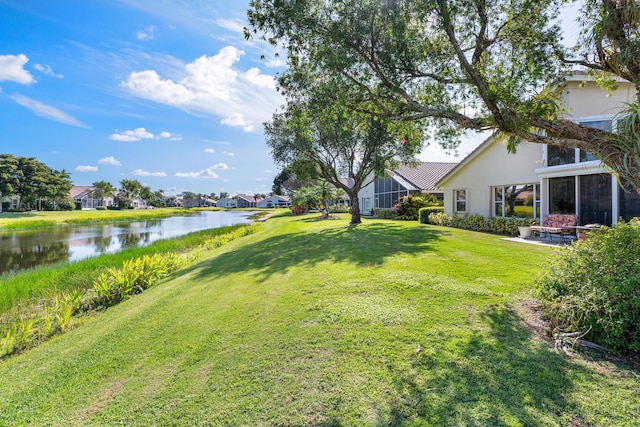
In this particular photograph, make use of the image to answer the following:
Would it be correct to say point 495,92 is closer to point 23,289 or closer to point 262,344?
point 262,344

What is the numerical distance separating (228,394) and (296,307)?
2010 millimetres

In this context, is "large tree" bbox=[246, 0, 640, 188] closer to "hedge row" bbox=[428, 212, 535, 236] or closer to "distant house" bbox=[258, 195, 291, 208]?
"hedge row" bbox=[428, 212, 535, 236]

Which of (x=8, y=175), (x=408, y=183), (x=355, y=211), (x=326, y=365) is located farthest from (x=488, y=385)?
(x=8, y=175)

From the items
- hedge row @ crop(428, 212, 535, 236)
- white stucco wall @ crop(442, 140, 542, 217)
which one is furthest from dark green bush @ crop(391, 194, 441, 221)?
white stucco wall @ crop(442, 140, 542, 217)

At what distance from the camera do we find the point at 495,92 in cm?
441

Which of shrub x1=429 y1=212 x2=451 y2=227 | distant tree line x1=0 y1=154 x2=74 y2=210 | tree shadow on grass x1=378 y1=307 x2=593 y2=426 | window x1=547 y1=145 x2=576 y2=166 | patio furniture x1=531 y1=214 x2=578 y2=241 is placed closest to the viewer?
tree shadow on grass x1=378 y1=307 x2=593 y2=426

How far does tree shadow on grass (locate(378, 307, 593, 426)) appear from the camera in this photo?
8.04ft

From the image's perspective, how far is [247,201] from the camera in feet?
376

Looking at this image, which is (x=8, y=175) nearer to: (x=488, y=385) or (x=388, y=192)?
(x=388, y=192)

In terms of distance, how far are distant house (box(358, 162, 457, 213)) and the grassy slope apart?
20.3 meters

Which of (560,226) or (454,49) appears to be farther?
(560,226)

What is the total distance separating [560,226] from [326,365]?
11983 millimetres

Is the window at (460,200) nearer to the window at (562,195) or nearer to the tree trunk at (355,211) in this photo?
the window at (562,195)

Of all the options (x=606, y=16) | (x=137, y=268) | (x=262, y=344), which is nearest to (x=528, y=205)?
(x=606, y=16)
